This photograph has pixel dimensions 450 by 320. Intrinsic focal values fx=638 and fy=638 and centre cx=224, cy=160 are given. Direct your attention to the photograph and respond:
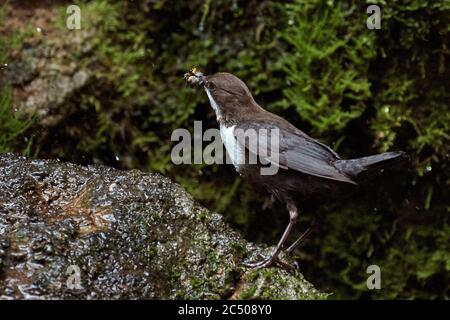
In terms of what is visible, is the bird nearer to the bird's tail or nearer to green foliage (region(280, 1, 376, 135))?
the bird's tail

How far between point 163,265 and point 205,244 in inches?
10.9

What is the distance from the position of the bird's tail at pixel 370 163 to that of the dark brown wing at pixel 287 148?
0.04m

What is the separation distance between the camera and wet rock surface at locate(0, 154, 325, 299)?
2.87 metres

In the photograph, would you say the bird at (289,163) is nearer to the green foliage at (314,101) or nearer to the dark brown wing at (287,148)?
the dark brown wing at (287,148)

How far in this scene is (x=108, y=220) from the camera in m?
3.21

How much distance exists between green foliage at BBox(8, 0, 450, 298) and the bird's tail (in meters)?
1.33

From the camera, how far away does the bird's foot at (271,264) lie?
3.23m

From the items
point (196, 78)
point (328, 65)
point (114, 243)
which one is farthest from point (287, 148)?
point (328, 65)

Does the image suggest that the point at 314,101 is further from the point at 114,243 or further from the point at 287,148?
the point at 114,243

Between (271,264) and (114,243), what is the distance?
2.70 ft

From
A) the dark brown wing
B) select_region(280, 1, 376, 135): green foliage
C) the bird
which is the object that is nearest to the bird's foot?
the bird

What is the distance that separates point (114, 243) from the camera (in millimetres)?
3078
